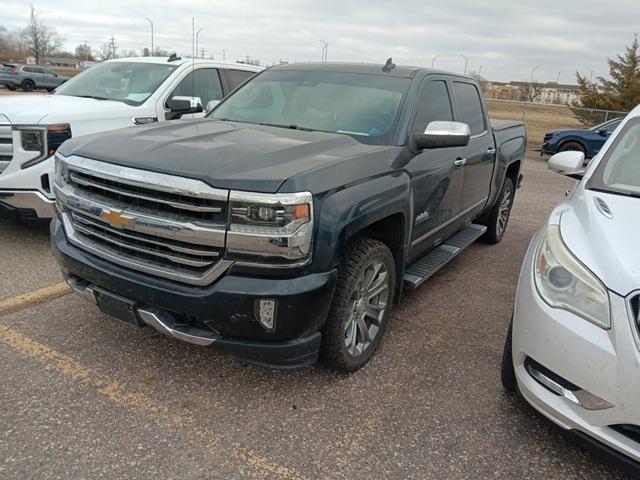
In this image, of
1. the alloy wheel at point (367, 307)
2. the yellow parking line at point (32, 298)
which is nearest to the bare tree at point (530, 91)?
the alloy wheel at point (367, 307)

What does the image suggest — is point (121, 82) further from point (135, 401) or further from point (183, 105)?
point (135, 401)

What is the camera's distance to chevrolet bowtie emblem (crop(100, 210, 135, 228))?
2742mm

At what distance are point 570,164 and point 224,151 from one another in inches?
103

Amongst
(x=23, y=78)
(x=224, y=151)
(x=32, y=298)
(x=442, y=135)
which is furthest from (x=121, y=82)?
(x=23, y=78)

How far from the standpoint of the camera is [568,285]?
2.35 meters

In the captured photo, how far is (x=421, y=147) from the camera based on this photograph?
3568 mm

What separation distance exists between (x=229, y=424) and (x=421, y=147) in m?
2.12

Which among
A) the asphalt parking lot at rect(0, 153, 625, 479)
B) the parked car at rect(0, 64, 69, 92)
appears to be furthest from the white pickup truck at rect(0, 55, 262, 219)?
the parked car at rect(0, 64, 69, 92)

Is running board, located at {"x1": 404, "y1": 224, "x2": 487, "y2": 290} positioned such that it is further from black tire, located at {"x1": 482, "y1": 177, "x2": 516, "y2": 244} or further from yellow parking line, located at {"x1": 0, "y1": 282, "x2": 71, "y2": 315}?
yellow parking line, located at {"x1": 0, "y1": 282, "x2": 71, "y2": 315}

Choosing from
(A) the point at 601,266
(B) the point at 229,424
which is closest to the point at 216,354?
(B) the point at 229,424

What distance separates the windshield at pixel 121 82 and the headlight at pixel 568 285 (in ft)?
15.7

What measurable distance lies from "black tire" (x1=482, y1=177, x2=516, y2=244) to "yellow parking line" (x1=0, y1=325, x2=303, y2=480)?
4.49 meters

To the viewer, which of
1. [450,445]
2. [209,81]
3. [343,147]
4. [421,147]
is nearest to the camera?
[450,445]

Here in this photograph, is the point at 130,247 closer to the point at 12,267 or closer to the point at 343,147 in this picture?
the point at 343,147
